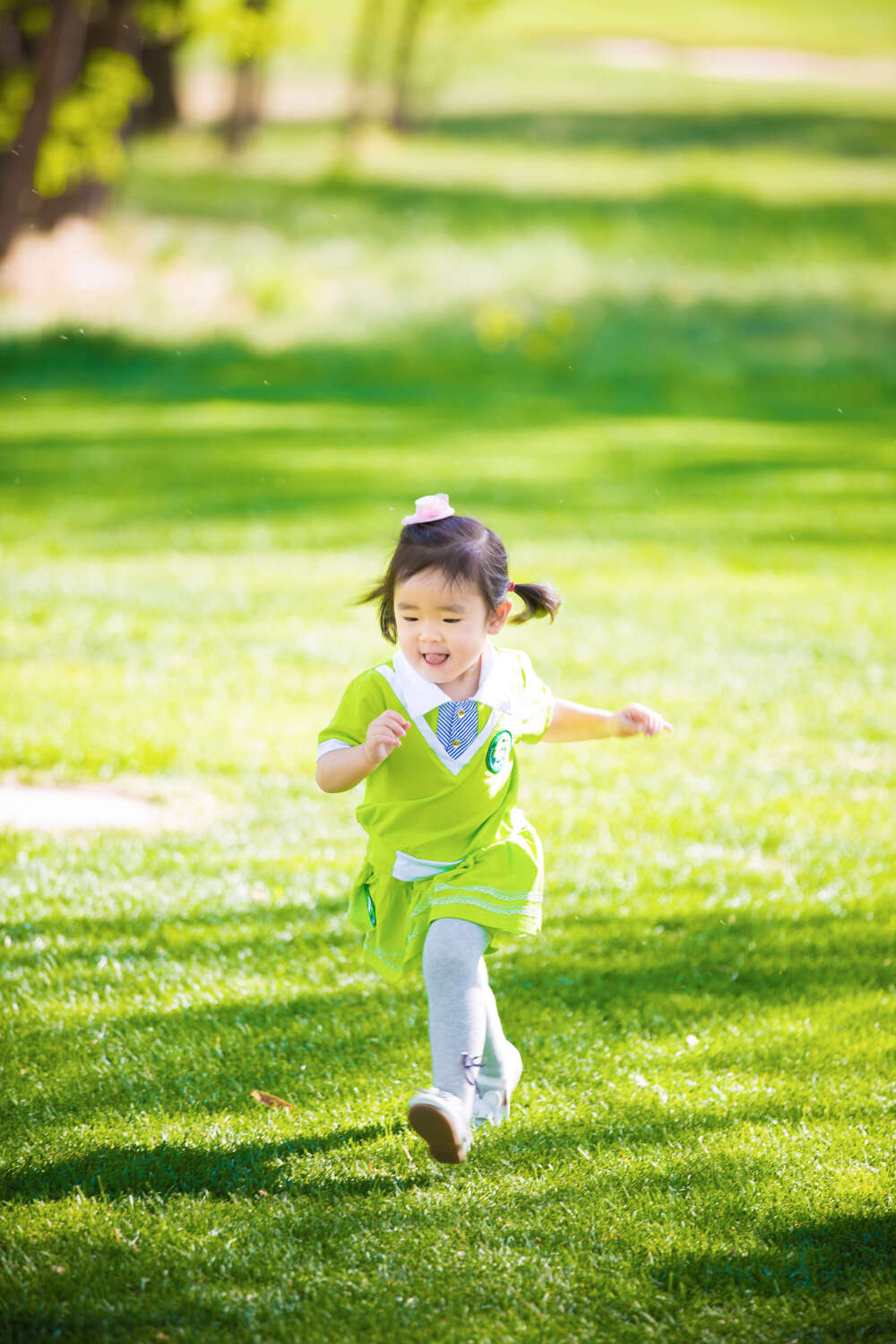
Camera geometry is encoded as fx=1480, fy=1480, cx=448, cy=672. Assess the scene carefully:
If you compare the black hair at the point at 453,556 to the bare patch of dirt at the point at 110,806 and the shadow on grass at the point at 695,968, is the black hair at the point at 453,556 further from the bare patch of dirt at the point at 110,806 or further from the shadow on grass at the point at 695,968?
the bare patch of dirt at the point at 110,806

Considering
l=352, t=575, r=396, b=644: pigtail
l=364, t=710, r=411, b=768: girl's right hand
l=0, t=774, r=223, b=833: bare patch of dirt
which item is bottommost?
l=0, t=774, r=223, b=833: bare patch of dirt

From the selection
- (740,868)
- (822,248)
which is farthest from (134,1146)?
(822,248)

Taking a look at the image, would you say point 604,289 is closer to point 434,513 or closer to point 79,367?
point 79,367

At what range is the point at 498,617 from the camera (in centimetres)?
329

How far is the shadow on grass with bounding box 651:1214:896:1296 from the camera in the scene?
110 inches

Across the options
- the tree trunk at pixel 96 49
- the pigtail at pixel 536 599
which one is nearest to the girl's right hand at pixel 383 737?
the pigtail at pixel 536 599

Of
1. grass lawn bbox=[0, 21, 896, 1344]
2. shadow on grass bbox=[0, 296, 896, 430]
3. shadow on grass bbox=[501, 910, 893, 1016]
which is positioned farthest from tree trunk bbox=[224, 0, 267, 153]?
shadow on grass bbox=[501, 910, 893, 1016]

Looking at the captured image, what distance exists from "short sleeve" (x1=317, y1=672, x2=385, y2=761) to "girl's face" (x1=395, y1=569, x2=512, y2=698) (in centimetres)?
11

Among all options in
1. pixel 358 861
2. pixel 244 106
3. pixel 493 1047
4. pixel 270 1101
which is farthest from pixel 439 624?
pixel 244 106

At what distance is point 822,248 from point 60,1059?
21446 millimetres

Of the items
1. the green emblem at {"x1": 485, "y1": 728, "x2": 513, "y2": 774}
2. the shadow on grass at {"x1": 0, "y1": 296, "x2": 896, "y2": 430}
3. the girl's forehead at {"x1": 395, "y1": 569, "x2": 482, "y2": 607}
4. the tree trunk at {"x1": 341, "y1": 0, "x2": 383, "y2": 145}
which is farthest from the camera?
the tree trunk at {"x1": 341, "y1": 0, "x2": 383, "y2": 145}

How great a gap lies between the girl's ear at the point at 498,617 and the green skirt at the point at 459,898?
425 mm

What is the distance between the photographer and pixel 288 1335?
2.59m

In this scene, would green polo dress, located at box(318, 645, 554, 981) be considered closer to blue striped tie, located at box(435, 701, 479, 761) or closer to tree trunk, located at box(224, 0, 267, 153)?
blue striped tie, located at box(435, 701, 479, 761)
